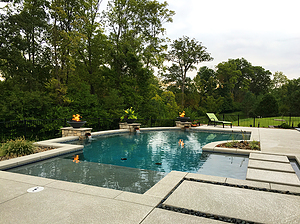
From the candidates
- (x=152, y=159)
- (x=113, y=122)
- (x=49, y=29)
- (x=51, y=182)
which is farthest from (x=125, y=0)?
(x=51, y=182)

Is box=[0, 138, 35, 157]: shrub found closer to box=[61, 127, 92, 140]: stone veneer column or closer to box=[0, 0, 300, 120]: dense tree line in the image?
box=[61, 127, 92, 140]: stone veneer column

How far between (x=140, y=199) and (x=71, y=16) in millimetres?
16673

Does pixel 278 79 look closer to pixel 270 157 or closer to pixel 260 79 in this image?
pixel 260 79

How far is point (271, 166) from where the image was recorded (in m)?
4.51

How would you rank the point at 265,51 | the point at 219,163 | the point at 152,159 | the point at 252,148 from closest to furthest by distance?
the point at 219,163, the point at 152,159, the point at 252,148, the point at 265,51

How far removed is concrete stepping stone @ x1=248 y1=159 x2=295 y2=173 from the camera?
429 centimetres

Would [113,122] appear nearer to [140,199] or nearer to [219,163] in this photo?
[219,163]

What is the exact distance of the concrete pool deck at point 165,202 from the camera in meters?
2.33

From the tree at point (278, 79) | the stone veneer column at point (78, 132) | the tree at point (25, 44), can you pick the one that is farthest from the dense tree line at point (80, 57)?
the tree at point (278, 79)

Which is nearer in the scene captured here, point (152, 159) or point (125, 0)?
point (152, 159)

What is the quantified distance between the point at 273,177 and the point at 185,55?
2644 cm

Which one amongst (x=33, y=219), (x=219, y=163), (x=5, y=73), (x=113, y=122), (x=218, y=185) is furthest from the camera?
(x=113, y=122)

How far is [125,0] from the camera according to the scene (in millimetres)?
18234

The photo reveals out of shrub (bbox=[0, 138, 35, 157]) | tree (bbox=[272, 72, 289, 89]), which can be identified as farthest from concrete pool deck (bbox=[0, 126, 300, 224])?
tree (bbox=[272, 72, 289, 89])
